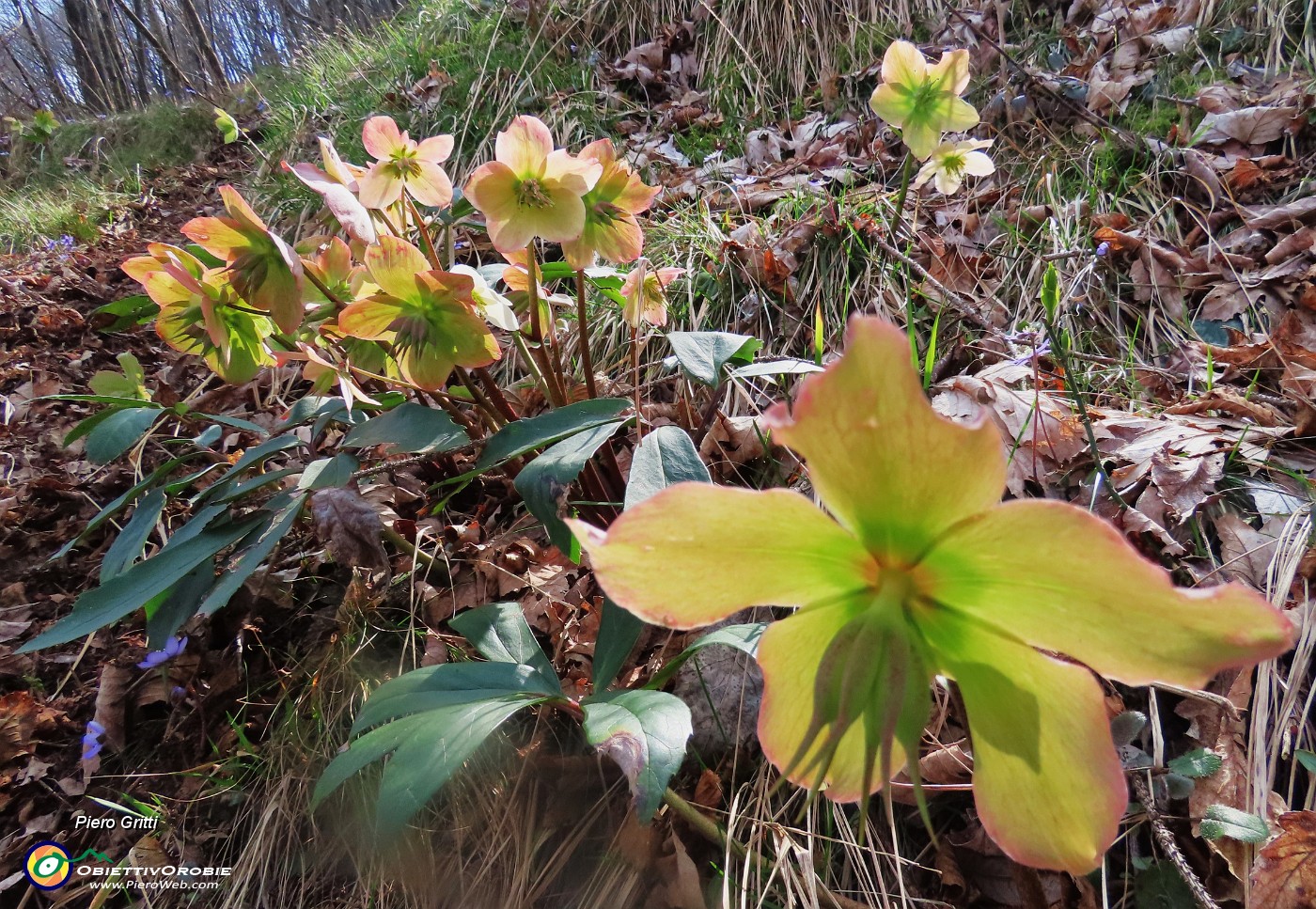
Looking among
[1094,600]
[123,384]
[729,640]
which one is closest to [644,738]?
[729,640]

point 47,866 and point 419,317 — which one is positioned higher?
point 419,317

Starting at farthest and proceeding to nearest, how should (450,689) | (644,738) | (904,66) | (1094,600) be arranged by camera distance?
(904,66), (450,689), (644,738), (1094,600)

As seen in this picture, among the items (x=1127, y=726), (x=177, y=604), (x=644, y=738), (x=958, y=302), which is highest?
(x=177, y=604)

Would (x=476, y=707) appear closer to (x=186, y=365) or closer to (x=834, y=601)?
(x=834, y=601)

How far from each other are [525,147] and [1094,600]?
726 mm

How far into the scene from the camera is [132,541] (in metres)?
0.91

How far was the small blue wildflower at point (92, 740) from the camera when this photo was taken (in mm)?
1012

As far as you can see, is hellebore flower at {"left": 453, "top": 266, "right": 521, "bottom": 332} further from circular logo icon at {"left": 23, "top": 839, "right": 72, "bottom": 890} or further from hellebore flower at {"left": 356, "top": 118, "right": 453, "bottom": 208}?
circular logo icon at {"left": 23, "top": 839, "right": 72, "bottom": 890}

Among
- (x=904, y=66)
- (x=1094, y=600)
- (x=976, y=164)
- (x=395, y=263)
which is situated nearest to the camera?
(x=1094, y=600)

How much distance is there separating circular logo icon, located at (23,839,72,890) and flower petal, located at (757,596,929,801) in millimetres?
1061

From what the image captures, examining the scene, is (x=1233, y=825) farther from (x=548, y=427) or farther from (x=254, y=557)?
(x=254, y=557)

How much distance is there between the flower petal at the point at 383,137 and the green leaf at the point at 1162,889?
3.78 feet

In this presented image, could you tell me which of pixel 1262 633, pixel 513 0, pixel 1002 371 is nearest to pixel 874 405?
pixel 1262 633

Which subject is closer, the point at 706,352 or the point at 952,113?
the point at 706,352
